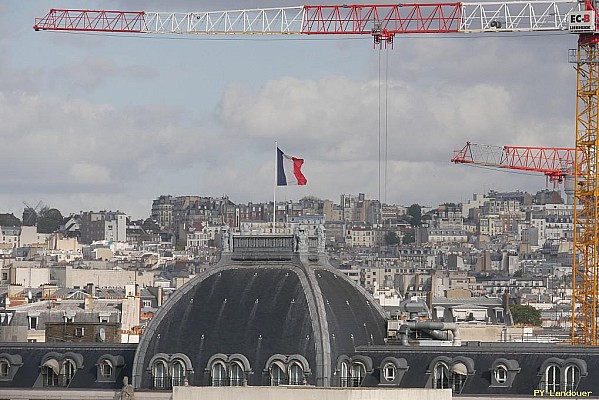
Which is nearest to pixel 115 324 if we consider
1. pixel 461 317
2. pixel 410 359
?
pixel 410 359

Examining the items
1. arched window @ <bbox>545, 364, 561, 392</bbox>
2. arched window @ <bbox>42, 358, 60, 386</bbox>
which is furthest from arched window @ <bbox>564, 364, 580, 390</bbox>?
arched window @ <bbox>42, 358, 60, 386</bbox>

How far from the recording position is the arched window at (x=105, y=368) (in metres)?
103

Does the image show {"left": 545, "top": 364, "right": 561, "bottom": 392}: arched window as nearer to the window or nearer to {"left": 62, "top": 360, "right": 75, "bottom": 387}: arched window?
the window

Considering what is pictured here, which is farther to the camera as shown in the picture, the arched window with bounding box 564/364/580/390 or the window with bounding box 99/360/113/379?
the window with bounding box 99/360/113/379

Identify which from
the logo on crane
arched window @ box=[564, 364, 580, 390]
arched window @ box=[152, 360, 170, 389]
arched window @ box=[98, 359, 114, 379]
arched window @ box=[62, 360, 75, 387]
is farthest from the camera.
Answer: the logo on crane

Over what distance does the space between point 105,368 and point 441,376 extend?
15.0 meters

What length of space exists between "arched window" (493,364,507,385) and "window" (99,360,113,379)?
55.7 feet

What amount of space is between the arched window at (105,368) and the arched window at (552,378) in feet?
62.8

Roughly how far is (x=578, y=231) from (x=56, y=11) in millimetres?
48591

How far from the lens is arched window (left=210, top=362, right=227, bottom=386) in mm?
97750

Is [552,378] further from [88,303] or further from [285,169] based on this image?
[88,303]

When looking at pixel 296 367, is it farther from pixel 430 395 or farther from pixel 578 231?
pixel 578 231

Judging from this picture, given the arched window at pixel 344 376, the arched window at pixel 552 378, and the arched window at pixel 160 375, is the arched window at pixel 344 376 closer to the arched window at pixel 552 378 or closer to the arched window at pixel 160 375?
the arched window at pixel 160 375

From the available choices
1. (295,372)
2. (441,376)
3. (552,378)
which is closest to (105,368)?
(295,372)
